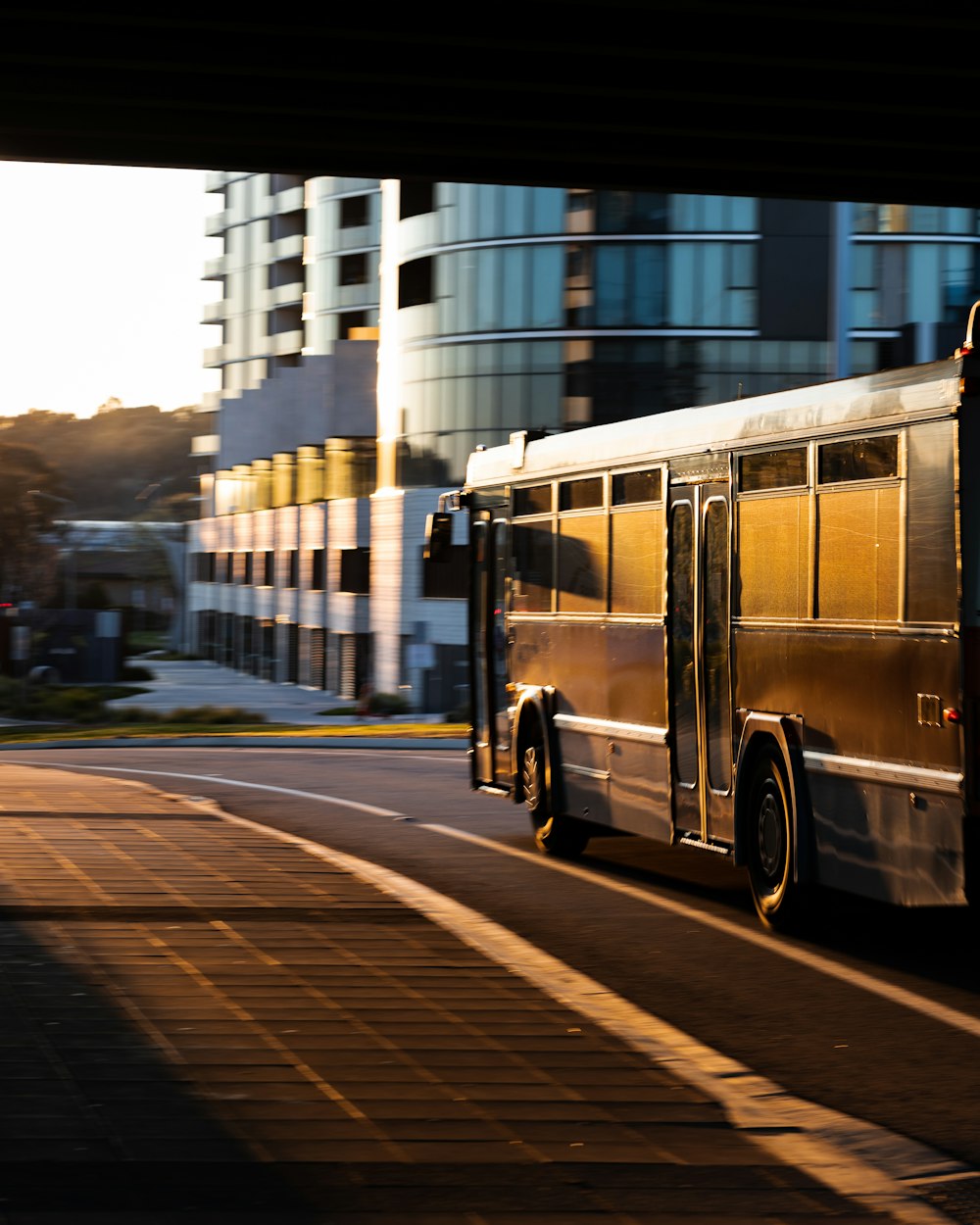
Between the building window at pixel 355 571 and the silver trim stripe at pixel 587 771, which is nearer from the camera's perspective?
the silver trim stripe at pixel 587 771

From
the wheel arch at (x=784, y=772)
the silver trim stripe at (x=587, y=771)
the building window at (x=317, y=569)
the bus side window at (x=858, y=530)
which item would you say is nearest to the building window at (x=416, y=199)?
the building window at (x=317, y=569)

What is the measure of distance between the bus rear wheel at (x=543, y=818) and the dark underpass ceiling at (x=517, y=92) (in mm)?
4771

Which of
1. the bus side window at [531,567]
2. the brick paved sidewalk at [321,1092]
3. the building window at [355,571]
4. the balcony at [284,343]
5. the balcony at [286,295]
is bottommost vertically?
the brick paved sidewalk at [321,1092]

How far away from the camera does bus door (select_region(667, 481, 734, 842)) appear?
12.8 metres

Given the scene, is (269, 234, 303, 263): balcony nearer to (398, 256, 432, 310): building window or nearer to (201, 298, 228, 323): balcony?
(201, 298, 228, 323): balcony

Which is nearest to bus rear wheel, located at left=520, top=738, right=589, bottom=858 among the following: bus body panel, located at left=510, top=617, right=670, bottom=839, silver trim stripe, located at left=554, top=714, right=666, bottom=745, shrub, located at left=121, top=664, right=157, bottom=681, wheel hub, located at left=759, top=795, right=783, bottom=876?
bus body panel, located at left=510, top=617, right=670, bottom=839

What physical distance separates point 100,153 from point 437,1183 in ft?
42.5

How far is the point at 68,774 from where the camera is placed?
24.5m

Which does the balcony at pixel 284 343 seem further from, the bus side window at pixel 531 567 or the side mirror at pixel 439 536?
the bus side window at pixel 531 567

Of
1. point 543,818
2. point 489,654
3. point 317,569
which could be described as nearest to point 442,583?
point 317,569

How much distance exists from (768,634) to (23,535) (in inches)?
4026

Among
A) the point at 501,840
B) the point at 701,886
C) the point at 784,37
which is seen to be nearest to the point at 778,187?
the point at 784,37

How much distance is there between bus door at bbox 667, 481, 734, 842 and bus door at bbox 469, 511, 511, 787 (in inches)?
158

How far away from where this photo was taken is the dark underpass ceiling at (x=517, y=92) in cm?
1389
